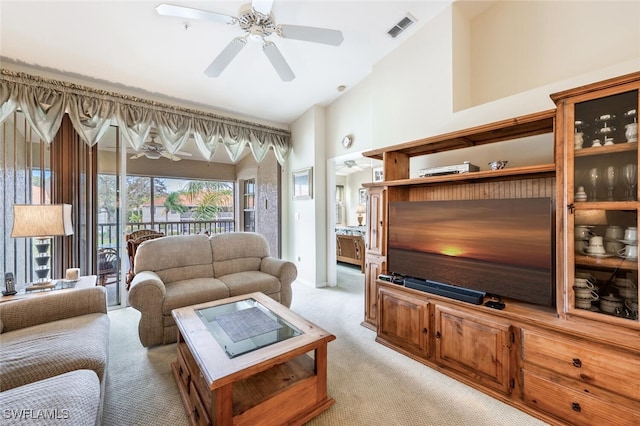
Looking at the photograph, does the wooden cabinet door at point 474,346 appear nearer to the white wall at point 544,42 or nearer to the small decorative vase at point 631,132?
the small decorative vase at point 631,132

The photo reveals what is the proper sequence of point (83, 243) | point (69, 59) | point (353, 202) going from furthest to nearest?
point (353, 202) → point (83, 243) → point (69, 59)

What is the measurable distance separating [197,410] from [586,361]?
2.21 metres

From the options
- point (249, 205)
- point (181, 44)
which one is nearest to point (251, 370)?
point (181, 44)

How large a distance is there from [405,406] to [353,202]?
5.75 metres

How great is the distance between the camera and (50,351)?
1.45m

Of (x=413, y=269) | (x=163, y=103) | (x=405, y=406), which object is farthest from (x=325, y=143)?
(x=405, y=406)

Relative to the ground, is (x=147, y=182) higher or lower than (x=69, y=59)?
lower

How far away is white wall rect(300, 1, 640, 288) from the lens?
1939 millimetres

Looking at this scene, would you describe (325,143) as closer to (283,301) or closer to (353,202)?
(283,301)

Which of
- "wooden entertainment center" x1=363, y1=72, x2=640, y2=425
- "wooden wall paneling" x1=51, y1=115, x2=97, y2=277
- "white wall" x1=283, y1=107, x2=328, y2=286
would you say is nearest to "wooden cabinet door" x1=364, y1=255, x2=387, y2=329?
"wooden entertainment center" x1=363, y1=72, x2=640, y2=425

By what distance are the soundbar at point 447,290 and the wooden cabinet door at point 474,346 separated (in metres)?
0.10

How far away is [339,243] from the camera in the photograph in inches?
230

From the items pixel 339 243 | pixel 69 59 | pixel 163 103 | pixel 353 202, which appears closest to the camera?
pixel 69 59

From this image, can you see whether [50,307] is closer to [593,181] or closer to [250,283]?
[250,283]
